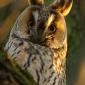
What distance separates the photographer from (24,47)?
143 inches

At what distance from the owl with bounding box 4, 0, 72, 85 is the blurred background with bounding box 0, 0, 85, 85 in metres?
0.87

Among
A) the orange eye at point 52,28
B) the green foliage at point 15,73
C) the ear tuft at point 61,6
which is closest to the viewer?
the green foliage at point 15,73

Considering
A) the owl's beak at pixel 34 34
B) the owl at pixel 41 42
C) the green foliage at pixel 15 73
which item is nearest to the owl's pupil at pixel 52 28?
the owl at pixel 41 42

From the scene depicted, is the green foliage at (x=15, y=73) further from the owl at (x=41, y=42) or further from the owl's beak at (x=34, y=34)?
the owl's beak at (x=34, y=34)

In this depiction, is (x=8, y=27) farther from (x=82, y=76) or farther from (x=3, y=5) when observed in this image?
(x=82, y=76)

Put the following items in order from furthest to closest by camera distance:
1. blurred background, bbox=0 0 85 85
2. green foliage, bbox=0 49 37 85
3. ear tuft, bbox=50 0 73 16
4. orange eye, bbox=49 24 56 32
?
blurred background, bbox=0 0 85 85
ear tuft, bbox=50 0 73 16
orange eye, bbox=49 24 56 32
green foliage, bbox=0 49 37 85

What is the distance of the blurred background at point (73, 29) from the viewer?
4969 mm

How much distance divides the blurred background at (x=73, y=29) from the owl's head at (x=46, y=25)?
88 centimetres

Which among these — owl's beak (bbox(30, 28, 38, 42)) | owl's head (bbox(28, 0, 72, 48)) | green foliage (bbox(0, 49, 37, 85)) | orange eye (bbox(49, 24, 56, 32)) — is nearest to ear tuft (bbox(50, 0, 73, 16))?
owl's head (bbox(28, 0, 72, 48))

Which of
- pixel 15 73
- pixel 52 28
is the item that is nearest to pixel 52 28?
pixel 52 28

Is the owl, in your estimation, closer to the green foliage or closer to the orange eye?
the orange eye

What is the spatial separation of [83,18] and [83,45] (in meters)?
0.39

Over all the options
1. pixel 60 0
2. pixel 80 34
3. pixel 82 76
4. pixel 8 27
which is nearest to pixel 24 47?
pixel 60 0

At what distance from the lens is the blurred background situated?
4.97m
